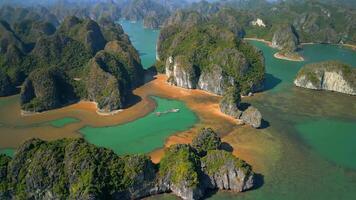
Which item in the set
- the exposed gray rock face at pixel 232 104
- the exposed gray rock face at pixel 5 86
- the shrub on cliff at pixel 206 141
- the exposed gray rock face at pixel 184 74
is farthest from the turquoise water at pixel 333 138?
the exposed gray rock face at pixel 5 86

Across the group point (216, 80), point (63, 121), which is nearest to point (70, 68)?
point (63, 121)

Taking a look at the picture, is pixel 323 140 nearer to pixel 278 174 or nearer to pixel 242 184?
pixel 278 174

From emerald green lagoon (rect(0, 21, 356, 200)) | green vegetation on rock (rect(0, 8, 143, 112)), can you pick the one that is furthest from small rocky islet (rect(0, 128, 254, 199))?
green vegetation on rock (rect(0, 8, 143, 112))

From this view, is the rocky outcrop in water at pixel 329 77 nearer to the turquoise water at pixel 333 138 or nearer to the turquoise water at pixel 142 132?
the turquoise water at pixel 333 138

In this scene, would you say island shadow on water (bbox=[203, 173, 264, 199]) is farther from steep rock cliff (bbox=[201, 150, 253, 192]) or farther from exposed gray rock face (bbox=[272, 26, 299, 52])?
exposed gray rock face (bbox=[272, 26, 299, 52])

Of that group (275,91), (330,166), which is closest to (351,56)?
(275,91)
